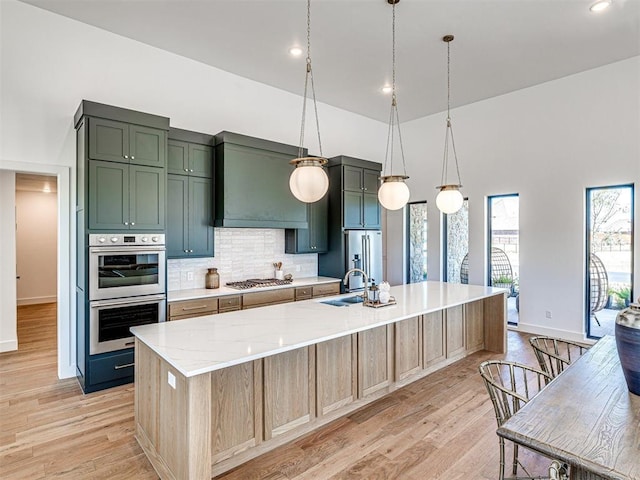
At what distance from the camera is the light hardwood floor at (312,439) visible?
2.29 metres

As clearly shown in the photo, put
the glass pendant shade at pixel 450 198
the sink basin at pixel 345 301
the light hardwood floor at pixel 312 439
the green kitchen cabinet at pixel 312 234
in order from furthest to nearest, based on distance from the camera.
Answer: the green kitchen cabinet at pixel 312 234 < the glass pendant shade at pixel 450 198 < the sink basin at pixel 345 301 < the light hardwood floor at pixel 312 439

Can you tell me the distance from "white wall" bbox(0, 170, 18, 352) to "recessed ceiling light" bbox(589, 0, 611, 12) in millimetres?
6921

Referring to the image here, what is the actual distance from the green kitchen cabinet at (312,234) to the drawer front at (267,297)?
0.80 m

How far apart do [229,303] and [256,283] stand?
58 centimetres

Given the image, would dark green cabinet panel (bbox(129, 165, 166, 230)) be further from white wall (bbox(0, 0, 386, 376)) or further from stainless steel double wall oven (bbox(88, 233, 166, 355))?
white wall (bbox(0, 0, 386, 376))

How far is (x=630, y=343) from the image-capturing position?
1598 millimetres

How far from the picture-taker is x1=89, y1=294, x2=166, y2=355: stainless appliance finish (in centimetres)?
343

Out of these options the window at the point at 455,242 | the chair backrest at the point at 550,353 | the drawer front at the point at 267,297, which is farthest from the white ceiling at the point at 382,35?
the chair backrest at the point at 550,353

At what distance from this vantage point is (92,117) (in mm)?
3385

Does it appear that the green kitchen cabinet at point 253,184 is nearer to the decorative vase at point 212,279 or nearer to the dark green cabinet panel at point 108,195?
the decorative vase at point 212,279

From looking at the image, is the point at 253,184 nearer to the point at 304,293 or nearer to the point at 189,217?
the point at 189,217

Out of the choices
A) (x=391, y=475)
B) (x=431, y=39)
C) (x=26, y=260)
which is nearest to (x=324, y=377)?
(x=391, y=475)

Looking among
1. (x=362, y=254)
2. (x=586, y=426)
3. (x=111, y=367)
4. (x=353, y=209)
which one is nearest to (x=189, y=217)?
(x=111, y=367)

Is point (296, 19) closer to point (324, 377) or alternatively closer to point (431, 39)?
point (431, 39)
